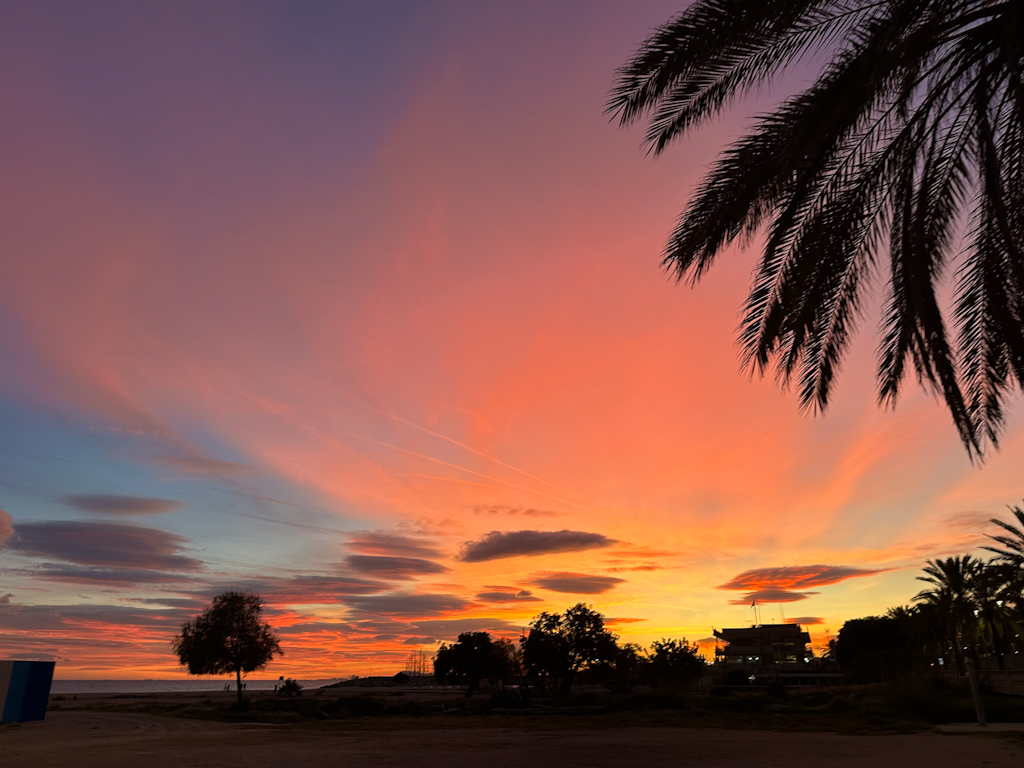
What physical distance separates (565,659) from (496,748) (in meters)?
50.8

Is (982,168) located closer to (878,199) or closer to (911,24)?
(878,199)

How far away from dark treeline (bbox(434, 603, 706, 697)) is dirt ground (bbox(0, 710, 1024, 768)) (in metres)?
39.2

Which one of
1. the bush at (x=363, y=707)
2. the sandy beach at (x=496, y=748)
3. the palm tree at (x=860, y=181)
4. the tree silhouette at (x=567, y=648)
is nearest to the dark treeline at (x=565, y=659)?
the tree silhouette at (x=567, y=648)

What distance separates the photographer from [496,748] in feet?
74.6

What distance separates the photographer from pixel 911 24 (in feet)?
26.6

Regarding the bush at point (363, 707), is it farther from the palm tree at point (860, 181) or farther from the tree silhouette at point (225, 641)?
the palm tree at point (860, 181)

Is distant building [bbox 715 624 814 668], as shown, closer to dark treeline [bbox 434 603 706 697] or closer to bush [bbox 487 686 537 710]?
dark treeline [bbox 434 603 706 697]

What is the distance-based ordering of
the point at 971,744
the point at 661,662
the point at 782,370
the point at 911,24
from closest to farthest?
the point at 911,24
the point at 782,370
the point at 971,744
the point at 661,662

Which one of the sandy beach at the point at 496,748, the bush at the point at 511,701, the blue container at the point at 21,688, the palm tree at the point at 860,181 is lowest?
the bush at the point at 511,701

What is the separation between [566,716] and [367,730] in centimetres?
1725

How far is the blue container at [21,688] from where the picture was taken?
31711 millimetres

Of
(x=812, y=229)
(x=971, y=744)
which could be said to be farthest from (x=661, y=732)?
(x=812, y=229)

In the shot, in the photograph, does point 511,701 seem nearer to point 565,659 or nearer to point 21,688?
point 565,659

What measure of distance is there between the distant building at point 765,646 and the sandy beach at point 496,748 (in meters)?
120
